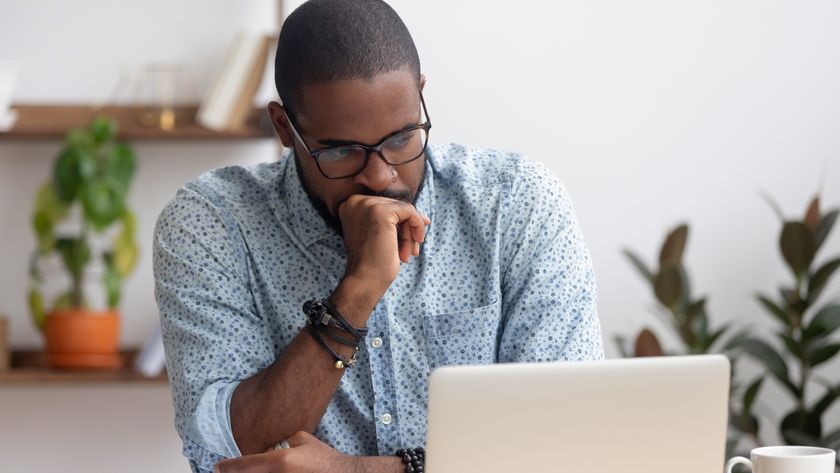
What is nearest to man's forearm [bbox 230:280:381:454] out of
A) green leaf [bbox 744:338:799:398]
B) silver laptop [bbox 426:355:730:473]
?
silver laptop [bbox 426:355:730:473]

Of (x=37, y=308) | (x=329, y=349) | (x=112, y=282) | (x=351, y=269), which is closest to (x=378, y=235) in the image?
(x=351, y=269)

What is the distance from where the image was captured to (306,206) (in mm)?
1732

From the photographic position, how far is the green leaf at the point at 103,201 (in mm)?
2984

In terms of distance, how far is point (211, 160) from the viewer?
3211 millimetres

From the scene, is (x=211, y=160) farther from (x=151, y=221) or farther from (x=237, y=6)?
(x=237, y=6)

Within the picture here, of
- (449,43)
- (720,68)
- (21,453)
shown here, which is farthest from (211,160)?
(720,68)

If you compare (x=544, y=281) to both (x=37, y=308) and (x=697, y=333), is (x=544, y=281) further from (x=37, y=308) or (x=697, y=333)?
(x=37, y=308)

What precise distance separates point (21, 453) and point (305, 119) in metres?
1.98

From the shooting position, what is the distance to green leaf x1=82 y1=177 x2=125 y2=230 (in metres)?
2.98

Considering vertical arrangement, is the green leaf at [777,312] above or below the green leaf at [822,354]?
above

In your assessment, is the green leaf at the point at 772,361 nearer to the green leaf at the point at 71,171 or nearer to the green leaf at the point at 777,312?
the green leaf at the point at 777,312

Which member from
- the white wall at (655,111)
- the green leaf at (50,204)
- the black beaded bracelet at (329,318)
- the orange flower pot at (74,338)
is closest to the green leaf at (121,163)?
the green leaf at (50,204)

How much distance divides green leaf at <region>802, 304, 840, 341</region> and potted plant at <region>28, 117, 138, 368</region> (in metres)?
1.75

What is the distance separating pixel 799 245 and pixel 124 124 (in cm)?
180
